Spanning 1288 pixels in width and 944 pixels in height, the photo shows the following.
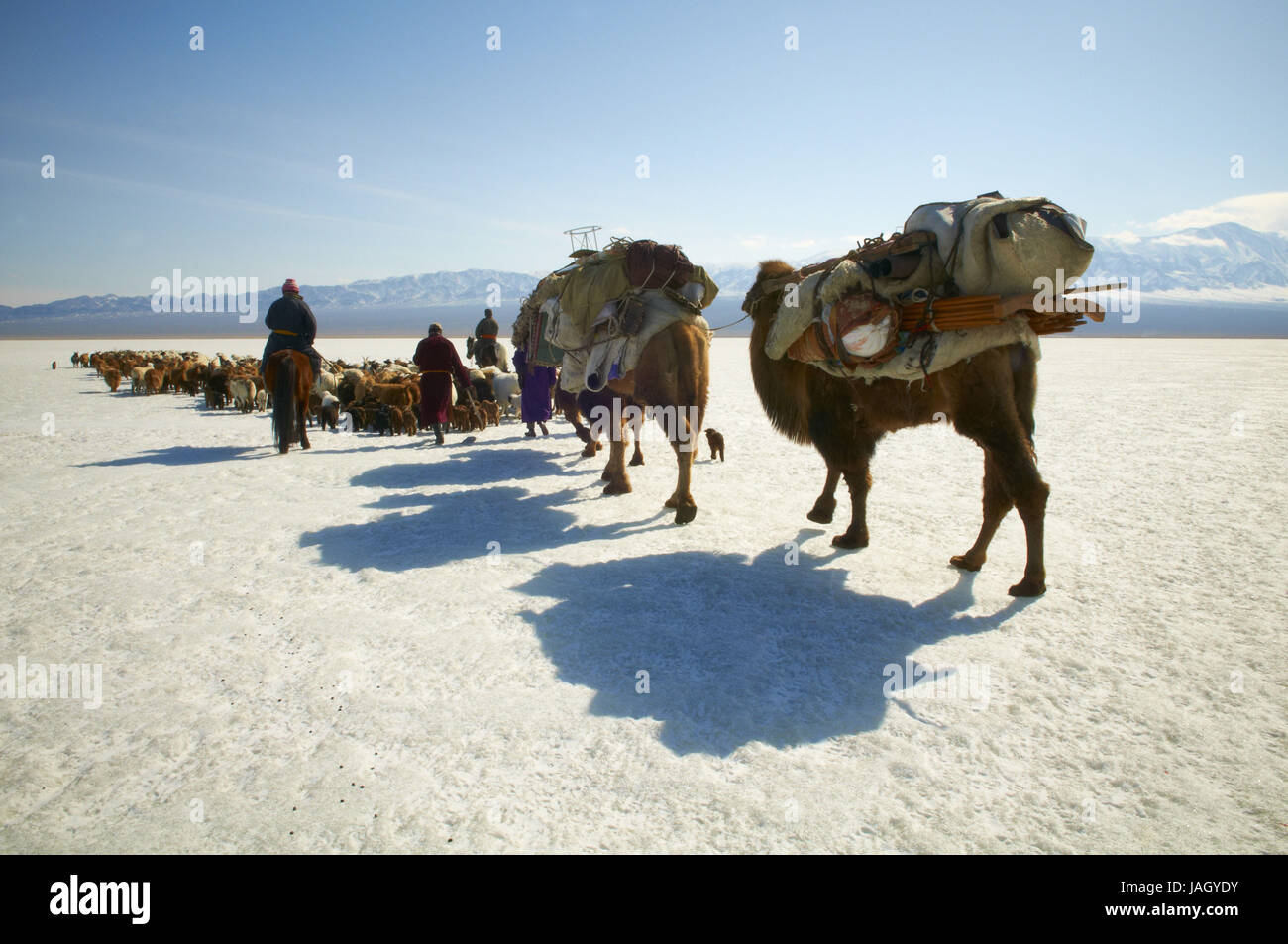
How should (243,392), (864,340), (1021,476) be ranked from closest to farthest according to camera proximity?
(1021,476) → (864,340) → (243,392)

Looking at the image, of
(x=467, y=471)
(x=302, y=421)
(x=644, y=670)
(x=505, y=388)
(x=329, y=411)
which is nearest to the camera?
(x=644, y=670)

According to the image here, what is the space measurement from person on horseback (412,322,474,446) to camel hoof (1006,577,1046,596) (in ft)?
29.0

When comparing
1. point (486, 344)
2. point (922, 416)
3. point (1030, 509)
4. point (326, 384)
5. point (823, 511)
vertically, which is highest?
point (486, 344)

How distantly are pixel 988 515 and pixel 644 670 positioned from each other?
2991 millimetres

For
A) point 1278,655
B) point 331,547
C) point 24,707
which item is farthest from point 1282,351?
point 24,707

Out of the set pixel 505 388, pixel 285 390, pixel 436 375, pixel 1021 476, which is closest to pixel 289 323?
pixel 285 390

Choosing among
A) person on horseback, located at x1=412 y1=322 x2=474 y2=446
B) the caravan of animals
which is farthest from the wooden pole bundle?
person on horseback, located at x1=412 y1=322 x2=474 y2=446

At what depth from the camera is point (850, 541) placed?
18.3 ft

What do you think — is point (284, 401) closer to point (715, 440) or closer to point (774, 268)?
point (715, 440)

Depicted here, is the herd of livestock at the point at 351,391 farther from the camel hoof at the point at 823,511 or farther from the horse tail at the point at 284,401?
the camel hoof at the point at 823,511

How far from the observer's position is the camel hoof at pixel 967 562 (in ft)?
16.4

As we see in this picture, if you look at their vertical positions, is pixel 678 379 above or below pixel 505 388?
below

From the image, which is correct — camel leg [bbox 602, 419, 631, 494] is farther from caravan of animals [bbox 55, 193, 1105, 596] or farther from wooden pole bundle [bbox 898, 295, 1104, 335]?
wooden pole bundle [bbox 898, 295, 1104, 335]

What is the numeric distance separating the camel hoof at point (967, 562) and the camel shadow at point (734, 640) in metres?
0.09
